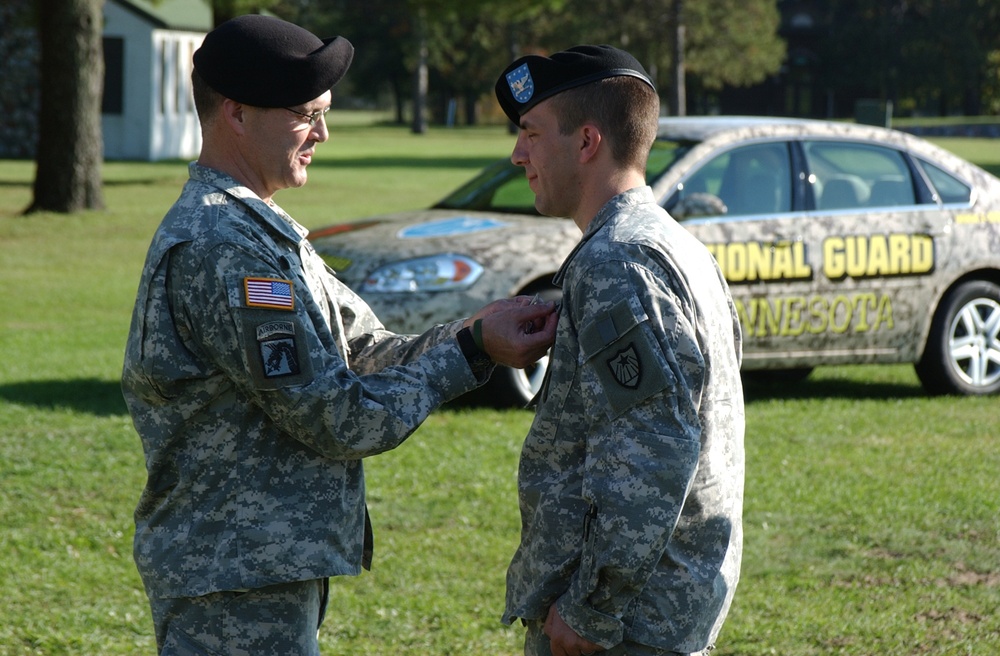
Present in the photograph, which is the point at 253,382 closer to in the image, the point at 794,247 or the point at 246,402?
the point at 246,402

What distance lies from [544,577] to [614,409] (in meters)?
0.44

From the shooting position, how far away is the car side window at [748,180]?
809cm

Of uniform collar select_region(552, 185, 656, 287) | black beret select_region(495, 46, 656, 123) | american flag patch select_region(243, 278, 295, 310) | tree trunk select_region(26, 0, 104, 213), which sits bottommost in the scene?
american flag patch select_region(243, 278, 295, 310)

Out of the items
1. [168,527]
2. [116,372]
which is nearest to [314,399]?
[168,527]

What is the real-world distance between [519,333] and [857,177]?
244 inches

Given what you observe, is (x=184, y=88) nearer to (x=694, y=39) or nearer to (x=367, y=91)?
(x=694, y=39)

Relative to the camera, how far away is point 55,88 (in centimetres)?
1992

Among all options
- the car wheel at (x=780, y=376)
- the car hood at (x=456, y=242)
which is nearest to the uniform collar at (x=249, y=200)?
the car hood at (x=456, y=242)

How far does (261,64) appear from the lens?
270 cm

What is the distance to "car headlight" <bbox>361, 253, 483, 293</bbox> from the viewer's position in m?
7.59

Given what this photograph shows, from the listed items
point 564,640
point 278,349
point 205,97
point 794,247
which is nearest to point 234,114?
point 205,97

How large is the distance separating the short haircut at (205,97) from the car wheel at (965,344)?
670 cm

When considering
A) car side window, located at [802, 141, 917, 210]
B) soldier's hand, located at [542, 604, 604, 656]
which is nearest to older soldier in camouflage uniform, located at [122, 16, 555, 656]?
soldier's hand, located at [542, 604, 604, 656]

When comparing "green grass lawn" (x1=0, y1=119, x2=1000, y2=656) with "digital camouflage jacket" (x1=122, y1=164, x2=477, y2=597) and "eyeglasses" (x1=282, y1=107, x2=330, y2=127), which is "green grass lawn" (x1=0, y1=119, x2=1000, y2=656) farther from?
"eyeglasses" (x1=282, y1=107, x2=330, y2=127)
